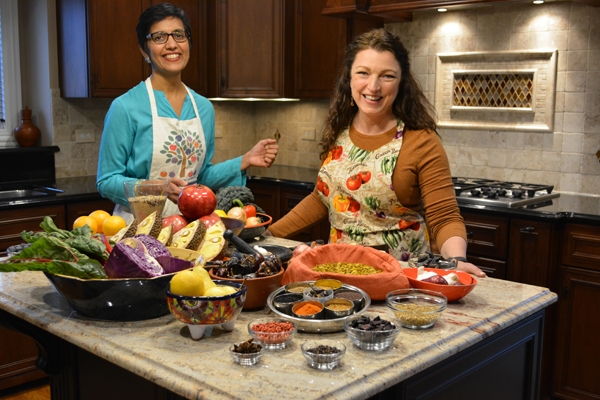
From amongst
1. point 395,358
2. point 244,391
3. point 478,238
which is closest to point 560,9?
point 478,238

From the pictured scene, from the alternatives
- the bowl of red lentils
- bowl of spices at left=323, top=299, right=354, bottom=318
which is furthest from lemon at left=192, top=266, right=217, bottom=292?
bowl of spices at left=323, top=299, right=354, bottom=318

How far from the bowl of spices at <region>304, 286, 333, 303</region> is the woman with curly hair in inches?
29.1

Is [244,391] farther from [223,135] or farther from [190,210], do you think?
[223,135]

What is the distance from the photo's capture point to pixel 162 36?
8.80 feet

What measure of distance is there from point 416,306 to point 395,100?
3.52 ft

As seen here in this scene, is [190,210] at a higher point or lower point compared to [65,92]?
lower

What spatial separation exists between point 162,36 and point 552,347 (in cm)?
242

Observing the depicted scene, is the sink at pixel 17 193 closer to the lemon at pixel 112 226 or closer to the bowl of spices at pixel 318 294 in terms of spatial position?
the lemon at pixel 112 226

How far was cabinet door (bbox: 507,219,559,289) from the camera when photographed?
338 centimetres

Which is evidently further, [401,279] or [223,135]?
[223,135]

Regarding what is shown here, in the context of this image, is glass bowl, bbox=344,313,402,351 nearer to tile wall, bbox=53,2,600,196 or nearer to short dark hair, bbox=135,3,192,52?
short dark hair, bbox=135,3,192,52

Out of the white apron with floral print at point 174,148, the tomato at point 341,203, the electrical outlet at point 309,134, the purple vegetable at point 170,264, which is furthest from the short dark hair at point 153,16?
the electrical outlet at point 309,134

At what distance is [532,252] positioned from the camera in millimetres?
3436

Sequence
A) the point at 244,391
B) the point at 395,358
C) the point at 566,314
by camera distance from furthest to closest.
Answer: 1. the point at 566,314
2. the point at 395,358
3. the point at 244,391
